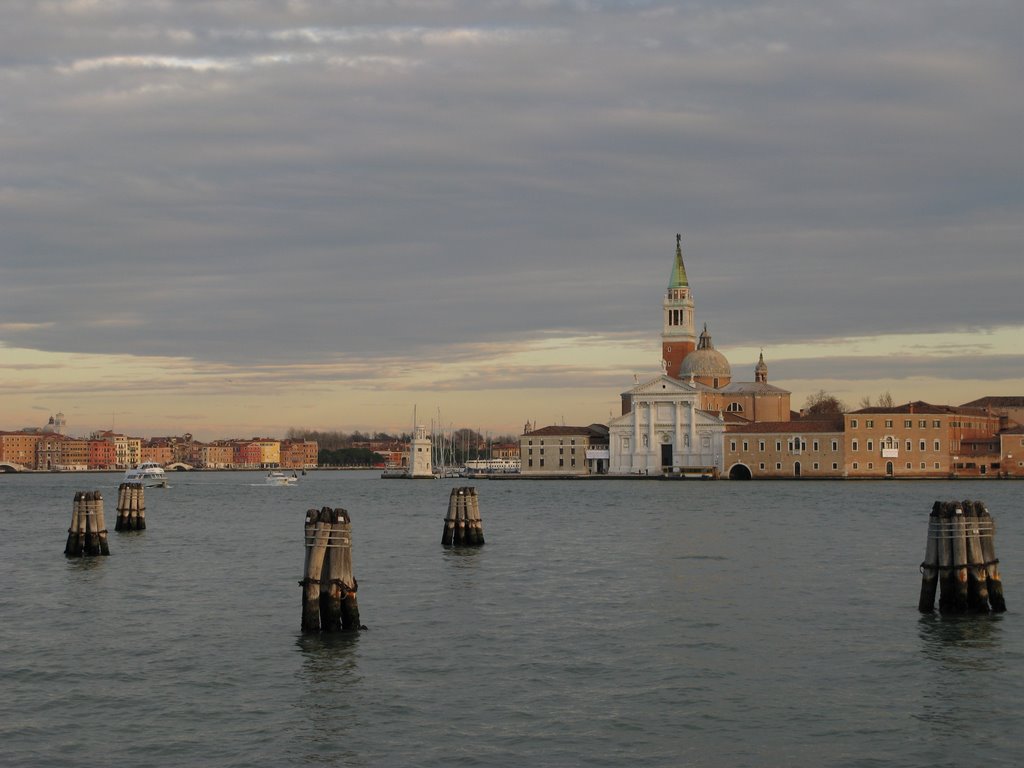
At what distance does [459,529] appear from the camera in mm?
37219

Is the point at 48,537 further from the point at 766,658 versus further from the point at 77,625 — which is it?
the point at 766,658

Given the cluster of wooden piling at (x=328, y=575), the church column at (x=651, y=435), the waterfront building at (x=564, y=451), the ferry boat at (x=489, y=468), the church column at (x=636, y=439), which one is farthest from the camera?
the ferry boat at (x=489, y=468)

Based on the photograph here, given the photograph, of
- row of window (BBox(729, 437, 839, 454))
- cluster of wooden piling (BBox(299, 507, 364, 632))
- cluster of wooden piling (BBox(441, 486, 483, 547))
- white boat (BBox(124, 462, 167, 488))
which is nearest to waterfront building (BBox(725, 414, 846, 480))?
row of window (BBox(729, 437, 839, 454))

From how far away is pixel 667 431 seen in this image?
12312 cm

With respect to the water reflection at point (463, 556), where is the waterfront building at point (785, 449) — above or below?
above

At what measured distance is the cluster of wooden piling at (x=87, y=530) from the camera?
1335 inches

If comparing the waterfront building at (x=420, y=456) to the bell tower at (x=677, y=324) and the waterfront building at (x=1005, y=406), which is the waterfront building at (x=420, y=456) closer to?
the bell tower at (x=677, y=324)

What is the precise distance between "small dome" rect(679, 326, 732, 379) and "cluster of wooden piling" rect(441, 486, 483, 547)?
3815 inches

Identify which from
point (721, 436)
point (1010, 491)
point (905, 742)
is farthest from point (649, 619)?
point (721, 436)

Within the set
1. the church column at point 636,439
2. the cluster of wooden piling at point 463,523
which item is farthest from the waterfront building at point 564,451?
the cluster of wooden piling at point 463,523

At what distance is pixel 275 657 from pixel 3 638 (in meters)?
4.70

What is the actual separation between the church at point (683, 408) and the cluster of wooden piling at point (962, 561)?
98.2 metres

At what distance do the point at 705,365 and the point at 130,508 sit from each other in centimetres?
9444

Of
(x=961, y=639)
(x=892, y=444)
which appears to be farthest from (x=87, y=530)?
(x=892, y=444)
